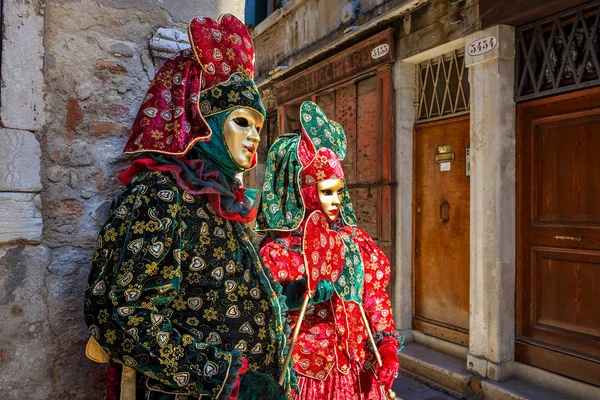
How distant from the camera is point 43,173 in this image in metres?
1.76

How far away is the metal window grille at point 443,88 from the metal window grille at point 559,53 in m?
0.73

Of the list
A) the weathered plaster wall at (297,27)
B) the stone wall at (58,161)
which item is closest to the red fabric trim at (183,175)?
the stone wall at (58,161)

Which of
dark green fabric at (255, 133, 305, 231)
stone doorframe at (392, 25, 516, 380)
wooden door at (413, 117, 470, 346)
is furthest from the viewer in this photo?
wooden door at (413, 117, 470, 346)

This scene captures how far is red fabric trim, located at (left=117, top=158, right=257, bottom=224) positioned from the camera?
5.04ft

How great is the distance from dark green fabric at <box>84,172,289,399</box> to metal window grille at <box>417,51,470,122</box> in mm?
4171

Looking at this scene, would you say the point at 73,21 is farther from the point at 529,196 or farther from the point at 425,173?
the point at 425,173

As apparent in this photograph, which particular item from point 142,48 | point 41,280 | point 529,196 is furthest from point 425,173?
point 41,280

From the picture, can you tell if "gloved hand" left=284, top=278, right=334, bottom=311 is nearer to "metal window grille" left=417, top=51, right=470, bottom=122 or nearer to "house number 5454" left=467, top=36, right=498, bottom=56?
"house number 5454" left=467, top=36, right=498, bottom=56

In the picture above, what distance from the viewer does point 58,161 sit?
1.80m

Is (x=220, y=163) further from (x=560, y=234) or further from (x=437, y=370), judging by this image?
(x=437, y=370)

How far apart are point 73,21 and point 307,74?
6.10 metres

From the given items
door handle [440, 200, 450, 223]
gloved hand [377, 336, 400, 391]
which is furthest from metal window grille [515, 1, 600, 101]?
gloved hand [377, 336, 400, 391]

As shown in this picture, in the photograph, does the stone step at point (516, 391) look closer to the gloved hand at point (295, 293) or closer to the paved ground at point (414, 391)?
the paved ground at point (414, 391)

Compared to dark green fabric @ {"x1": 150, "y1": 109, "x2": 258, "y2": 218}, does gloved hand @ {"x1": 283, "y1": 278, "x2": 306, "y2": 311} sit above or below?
below
